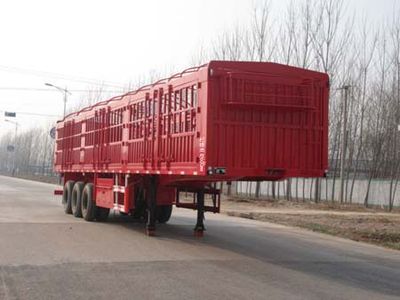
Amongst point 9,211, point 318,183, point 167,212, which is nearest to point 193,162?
point 167,212

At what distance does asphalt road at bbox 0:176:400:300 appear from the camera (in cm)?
827

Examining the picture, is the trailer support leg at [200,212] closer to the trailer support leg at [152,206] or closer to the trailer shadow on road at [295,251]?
the trailer shadow on road at [295,251]

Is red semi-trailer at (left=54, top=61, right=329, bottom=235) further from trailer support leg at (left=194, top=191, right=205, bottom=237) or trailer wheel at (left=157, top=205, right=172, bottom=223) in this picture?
trailer wheel at (left=157, top=205, right=172, bottom=223)

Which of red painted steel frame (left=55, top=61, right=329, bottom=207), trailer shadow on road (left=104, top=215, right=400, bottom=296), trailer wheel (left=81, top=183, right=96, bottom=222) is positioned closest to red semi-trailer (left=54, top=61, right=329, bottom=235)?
red painted steel frame (left=55, top=61, right=329, bottom=207)

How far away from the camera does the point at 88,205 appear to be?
1808cm

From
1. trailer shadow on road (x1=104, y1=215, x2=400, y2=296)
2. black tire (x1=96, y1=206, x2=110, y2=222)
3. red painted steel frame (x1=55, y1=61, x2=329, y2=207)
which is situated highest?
red painted steel frame (x1=55, y1=61, x2=329, y2=207)

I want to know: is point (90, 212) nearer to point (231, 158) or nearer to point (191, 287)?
point (231, 158)

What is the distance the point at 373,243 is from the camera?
15.9 metres

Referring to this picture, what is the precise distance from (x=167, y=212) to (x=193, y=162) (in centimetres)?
642

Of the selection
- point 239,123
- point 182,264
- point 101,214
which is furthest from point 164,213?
point 182,264

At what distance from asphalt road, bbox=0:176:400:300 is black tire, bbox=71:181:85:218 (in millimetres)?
1921

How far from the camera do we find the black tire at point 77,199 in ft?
62.9

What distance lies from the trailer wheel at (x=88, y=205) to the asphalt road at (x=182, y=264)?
65 cm

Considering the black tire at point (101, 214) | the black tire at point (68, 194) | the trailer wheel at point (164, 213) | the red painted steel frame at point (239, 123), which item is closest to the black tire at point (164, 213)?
the trailer wheel at point (164, 213)
